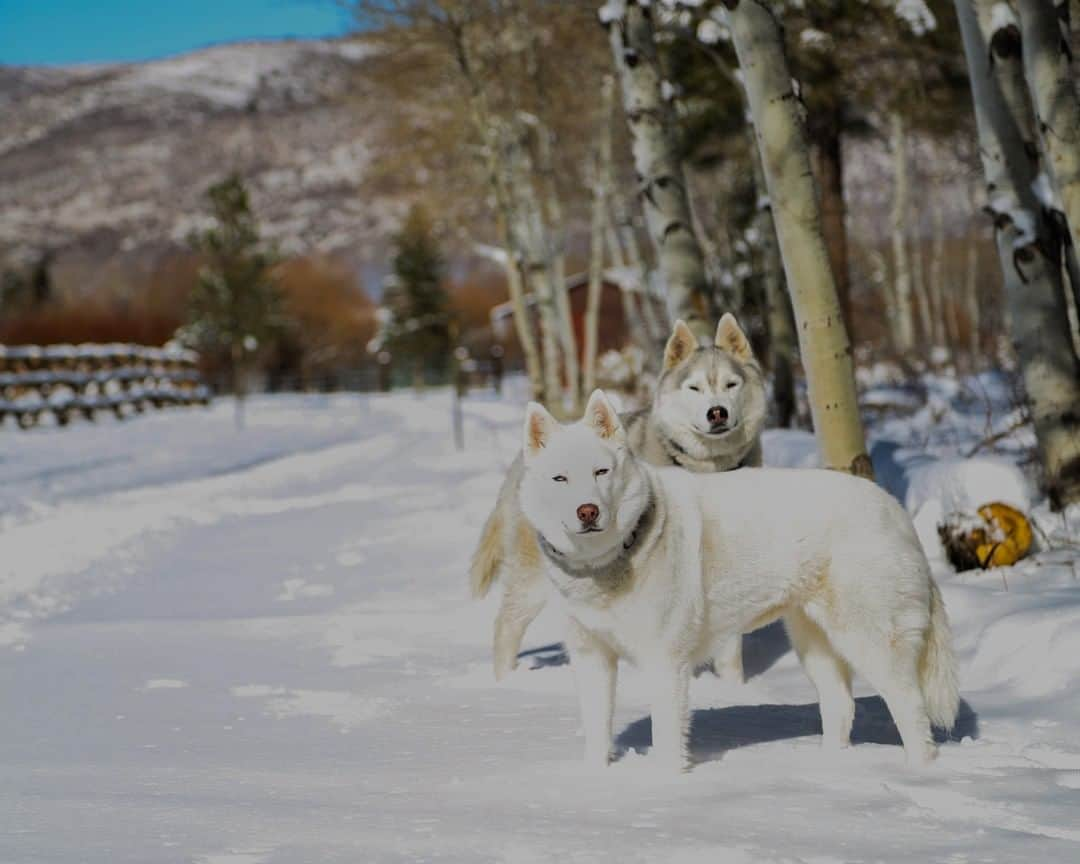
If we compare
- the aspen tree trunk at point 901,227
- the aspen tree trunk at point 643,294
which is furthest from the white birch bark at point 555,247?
the aspen tree trunk at point 901,227

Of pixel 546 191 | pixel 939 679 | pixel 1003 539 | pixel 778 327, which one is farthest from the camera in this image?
pixel 546 191

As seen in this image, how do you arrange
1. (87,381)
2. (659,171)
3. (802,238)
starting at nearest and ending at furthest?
(802,238)
(659,171)
(87,381)

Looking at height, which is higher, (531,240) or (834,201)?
(531,240)

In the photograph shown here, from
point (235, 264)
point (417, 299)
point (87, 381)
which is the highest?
point (235, 264)

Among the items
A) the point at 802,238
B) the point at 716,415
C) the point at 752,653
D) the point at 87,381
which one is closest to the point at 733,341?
the point at 716,415

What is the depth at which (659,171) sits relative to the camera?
924 cm

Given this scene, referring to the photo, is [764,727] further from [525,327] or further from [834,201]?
[525,327]

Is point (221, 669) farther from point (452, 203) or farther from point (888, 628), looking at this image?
point (452, 203)

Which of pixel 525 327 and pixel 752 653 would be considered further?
pixel 525 327

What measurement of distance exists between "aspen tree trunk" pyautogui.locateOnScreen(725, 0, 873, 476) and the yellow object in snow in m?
0.83

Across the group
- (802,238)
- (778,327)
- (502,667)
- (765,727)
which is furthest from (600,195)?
(765,727)

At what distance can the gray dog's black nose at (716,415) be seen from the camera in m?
5.46

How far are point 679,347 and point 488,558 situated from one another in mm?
1512

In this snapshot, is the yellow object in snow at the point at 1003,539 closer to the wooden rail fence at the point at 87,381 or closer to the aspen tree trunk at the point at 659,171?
the aspen tree trunk at the point at 659,171
